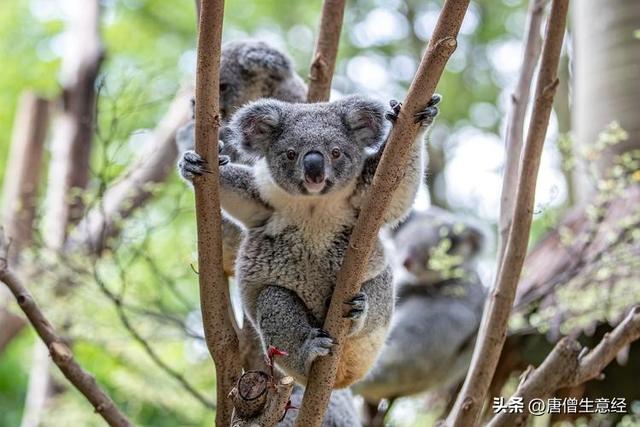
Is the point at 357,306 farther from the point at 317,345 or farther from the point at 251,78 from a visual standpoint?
the point at 251,78

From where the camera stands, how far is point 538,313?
15.7 ft

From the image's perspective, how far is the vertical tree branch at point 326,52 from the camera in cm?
400

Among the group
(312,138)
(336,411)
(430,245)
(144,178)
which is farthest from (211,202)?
(144,178)

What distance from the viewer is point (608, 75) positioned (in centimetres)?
582

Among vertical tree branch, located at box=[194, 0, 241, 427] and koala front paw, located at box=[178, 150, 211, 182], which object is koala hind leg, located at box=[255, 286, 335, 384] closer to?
vertical tree branch, located at box=[194, 0, 241, 427]

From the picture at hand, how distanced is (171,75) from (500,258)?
5.06 m

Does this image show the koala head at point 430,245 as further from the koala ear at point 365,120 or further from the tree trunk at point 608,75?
the koala ear at point 365,120

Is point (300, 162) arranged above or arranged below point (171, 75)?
below

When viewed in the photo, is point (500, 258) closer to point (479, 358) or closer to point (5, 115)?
point (479, 358)

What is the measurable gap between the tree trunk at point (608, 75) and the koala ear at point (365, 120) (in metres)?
2.84

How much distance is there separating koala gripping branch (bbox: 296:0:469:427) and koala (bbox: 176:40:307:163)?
1.78 meters

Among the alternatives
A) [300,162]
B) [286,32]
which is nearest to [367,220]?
[300,162]

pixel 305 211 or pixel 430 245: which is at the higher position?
pixel 430 245

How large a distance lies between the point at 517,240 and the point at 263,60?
5.56 feet
